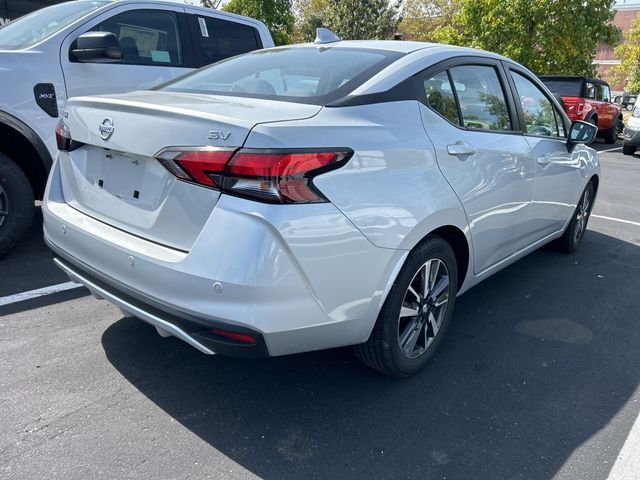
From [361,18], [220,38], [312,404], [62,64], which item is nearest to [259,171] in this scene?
[312,404]

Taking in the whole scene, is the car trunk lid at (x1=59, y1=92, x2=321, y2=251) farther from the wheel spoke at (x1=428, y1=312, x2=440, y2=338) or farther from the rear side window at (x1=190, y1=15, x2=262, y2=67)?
the rear side window at (x1=190, y1=15, x2=262, y2=67)

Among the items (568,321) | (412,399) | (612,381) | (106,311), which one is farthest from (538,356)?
(106,311)

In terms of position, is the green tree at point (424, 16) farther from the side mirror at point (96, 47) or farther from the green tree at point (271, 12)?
the side mirror at point (96, 47)

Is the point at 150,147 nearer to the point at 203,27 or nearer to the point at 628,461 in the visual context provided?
the point at 628,461

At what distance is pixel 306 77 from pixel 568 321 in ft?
7.88

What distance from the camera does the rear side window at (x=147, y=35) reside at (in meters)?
4.52

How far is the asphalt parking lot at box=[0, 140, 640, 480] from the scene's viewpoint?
7.04 ft

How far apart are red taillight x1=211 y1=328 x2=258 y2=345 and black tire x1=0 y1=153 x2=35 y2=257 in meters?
2.69

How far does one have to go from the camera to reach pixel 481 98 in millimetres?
3197

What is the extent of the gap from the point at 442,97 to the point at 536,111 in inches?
58.8

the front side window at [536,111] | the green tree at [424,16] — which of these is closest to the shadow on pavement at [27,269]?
the front side window at [536,111]

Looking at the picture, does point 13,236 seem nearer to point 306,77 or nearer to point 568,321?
point 306,77

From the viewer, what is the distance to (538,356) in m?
3.08

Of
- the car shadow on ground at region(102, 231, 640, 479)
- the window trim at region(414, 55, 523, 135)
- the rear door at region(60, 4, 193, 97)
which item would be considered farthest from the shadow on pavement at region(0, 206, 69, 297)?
the window trim at region(414, 55, 523, 135)
